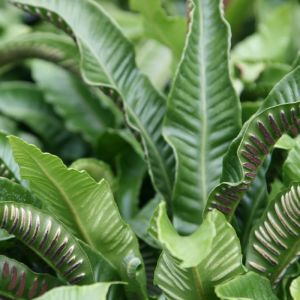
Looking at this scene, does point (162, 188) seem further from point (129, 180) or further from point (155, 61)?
point (155, 61)

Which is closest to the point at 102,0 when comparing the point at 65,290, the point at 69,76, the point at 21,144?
the point at 69,76

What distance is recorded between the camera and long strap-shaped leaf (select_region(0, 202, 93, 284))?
728 millimetres

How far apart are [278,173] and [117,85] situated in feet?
0.97

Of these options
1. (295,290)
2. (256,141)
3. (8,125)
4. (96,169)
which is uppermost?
(256,141)

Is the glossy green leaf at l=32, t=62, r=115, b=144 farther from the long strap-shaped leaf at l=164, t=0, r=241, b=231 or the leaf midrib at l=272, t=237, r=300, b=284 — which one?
the leaf midrib at l=272, t=237, r=300, b=284

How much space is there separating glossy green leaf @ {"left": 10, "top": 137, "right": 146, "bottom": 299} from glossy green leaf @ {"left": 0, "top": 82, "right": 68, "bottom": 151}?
532 mm

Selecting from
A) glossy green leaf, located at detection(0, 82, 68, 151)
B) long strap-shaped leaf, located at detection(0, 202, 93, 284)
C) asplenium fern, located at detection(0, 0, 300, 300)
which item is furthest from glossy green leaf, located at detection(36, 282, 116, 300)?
glossy green leaf, located at detection(0, 82, 68, 151)

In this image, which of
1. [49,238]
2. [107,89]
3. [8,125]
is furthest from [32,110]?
[49,238]

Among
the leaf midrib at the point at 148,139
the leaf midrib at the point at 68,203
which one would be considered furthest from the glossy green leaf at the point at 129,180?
the leaf midrib at the point at 68,203

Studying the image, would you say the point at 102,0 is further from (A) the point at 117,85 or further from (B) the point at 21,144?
(B) the point at 21,144

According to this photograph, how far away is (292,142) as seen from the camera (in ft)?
→ 2.68

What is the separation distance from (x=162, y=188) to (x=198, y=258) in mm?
340

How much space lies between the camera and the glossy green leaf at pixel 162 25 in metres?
1.15

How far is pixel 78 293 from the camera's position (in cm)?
65
